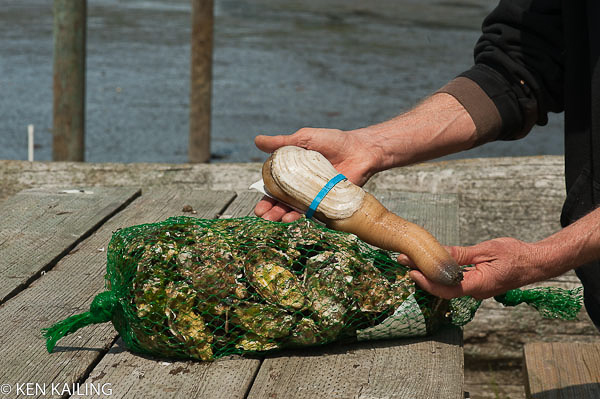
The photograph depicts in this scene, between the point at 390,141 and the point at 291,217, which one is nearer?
the point at 291,217

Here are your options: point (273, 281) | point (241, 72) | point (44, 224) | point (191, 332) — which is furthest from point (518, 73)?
point (241, 72)

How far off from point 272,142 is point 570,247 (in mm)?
946

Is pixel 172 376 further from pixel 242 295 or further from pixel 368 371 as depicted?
pixel 368 371

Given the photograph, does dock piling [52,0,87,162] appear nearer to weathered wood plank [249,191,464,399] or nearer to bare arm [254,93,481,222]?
bare arm [254,93,481,222]

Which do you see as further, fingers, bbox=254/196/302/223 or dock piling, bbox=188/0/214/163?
dock piling, bbox=188/0/214/163

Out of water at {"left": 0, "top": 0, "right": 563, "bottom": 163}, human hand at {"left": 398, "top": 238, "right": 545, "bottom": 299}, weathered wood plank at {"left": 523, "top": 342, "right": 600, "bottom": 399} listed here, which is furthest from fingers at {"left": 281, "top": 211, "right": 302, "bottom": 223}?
water at {"left": 0, "top": 0, "right": 563, "bottom": 163}

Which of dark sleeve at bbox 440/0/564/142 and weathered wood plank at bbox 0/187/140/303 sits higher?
dark sleeve at bbox 440/0/564/142

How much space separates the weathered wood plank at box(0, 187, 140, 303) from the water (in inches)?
168

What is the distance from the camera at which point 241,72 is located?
445 inches

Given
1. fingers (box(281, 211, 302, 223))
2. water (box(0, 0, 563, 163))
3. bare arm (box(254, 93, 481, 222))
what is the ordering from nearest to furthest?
1. fingers (box(281, 211, 302, 223))
2. bare arm (box(254, 93, 481, 222))
3. water (box(0, 0, 563, 163))

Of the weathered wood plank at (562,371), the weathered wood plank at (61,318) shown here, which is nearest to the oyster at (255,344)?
the weathered wood plank at (61,318)

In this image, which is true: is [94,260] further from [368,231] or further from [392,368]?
[392,368]

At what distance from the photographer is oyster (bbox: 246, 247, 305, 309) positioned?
2.05 metres

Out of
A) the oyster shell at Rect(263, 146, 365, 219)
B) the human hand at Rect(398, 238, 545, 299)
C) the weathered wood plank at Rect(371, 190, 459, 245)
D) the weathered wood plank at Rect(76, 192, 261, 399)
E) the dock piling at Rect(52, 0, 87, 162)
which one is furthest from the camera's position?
the dock piling at Rect(52, 0, 87, 162)
